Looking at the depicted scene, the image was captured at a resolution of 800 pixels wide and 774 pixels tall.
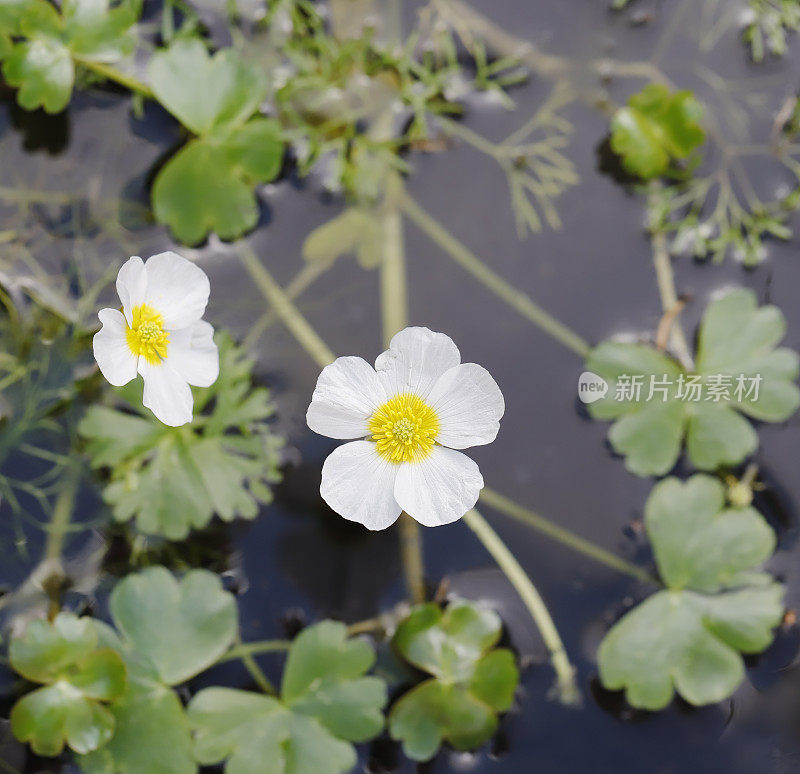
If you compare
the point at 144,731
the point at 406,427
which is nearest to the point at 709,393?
the point at 406,427

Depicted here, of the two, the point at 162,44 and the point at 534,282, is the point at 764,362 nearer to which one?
the point at 534,282

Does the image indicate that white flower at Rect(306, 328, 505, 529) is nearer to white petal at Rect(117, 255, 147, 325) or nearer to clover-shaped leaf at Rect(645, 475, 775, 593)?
white petal at Rect(117, 255, 147, 325)

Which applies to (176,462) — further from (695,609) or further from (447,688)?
(695,609)

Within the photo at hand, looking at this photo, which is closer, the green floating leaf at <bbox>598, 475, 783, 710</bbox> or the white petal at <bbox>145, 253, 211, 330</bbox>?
the white petal at <bbox>145, 253, 211, 330</bbox>

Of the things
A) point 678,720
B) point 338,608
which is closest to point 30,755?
point 338,608

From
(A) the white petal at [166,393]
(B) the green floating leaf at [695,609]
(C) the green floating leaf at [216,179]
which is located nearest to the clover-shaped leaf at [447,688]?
(B) the green floating leaf at [695,609]

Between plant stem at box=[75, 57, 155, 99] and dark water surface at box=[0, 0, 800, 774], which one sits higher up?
plant stem at box=[75, 57, 155, 99]

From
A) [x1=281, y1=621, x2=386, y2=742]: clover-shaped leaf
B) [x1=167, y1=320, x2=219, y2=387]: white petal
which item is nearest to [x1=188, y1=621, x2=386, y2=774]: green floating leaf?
[x1=281, y1=621, x2=386, y2=742]: clover-shaped leaf
